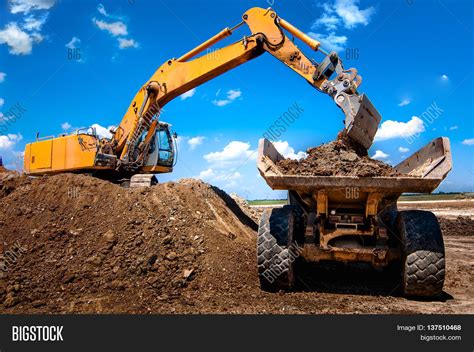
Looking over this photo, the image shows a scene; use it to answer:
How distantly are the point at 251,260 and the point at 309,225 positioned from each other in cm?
188

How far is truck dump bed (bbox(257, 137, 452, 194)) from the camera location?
5.20 m

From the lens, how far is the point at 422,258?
211 inches

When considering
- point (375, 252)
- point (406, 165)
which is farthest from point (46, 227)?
point (406, 165)

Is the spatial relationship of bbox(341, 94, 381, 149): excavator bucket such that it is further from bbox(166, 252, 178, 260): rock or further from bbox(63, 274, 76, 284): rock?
bbox(63, 274, 76, 284): rock

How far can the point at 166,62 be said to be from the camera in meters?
11.1

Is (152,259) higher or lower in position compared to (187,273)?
higher

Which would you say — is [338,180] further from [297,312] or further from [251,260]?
[251,260]

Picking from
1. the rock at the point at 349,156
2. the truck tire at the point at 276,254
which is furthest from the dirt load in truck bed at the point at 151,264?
the rock at the point at 349,156

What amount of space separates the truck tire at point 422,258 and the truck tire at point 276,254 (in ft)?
4.85

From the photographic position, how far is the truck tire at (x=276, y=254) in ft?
18.7

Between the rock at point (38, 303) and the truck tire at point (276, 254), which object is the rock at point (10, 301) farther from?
the truck tire at point (276, 254)

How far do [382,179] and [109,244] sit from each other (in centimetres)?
470

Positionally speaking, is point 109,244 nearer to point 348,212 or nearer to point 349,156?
point 348,212

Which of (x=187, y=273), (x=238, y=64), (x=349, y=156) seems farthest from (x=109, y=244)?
(x=238, y=64)
